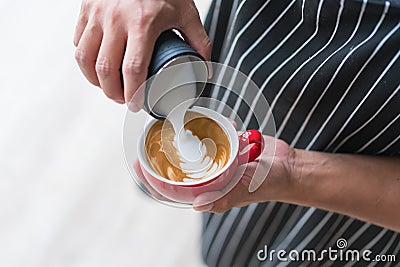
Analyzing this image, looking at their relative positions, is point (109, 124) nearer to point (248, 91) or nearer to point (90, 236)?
point (90, 236)

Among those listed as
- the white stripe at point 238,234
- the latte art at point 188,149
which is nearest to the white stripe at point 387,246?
the white stripe at point 238,234

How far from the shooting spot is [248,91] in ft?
2.39

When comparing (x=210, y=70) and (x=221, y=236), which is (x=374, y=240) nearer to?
(x=221, y=236)

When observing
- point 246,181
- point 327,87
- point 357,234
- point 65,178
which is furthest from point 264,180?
point 65,178

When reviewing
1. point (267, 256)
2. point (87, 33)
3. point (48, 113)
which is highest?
point (87, 33)

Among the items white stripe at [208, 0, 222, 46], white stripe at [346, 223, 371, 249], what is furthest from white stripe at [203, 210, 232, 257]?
white stripe at [208, 0, 222, 46]

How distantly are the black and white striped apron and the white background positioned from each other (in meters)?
0.42

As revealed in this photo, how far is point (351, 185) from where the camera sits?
2.58 ft

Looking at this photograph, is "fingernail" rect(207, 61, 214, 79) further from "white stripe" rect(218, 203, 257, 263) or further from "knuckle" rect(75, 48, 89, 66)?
"white stripe" rect(218, 203, 257, 263)

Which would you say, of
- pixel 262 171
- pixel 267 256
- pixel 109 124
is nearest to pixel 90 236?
pixel 109 124

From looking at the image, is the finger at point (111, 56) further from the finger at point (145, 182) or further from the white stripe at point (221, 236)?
the white stripe at point (221, 236)

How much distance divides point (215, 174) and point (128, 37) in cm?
17

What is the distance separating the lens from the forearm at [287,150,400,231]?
2.53 ft

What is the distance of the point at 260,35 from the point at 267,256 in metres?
0.43
